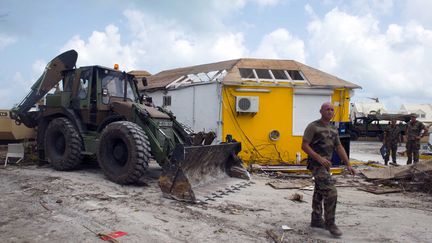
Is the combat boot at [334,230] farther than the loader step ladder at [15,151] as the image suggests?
No

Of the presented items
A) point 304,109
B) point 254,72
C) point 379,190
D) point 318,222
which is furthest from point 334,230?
point 254,72

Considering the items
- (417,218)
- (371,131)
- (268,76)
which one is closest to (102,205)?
(417,218)

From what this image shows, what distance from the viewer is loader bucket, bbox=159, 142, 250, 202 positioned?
240 inches

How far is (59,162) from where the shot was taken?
27.9 ft

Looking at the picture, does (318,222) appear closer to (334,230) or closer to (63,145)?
(334,230)

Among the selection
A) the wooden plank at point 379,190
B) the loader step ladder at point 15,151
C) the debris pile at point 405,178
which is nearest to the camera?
the wooden plank at point 379,190

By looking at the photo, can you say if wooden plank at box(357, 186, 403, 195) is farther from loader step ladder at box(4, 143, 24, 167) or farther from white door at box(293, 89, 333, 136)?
loader step ladder at box(4, 143, 24, 167)

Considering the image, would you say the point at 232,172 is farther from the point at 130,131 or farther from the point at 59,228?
the point at 59,228

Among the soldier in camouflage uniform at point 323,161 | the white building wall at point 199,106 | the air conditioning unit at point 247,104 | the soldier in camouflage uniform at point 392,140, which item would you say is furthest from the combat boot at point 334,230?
the soldier in camouflage uniform at point 392,140

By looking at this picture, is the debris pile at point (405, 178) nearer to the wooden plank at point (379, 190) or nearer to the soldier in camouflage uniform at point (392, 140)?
the wooden plank at point (379, 190)

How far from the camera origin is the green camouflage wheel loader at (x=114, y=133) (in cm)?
691

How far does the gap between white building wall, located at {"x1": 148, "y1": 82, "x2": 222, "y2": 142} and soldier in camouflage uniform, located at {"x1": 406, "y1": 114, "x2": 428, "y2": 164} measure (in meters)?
6.00

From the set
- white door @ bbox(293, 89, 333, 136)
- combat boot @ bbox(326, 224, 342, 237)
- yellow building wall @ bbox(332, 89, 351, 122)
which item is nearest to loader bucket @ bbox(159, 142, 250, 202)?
combat boot @ bbox(326, 224, 342, 237)

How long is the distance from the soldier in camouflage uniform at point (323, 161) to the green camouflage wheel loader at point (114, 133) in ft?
6.80
